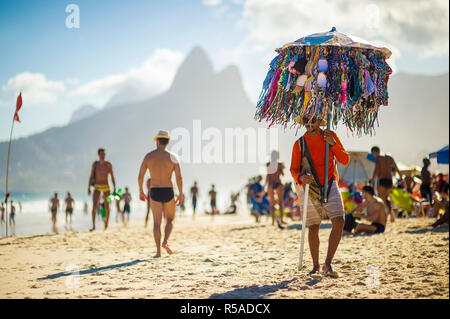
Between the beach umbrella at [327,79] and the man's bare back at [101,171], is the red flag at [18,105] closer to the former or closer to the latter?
the man's bare back at [101,171]

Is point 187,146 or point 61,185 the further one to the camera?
point 187,146

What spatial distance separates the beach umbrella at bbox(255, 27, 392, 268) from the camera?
3.85 meters

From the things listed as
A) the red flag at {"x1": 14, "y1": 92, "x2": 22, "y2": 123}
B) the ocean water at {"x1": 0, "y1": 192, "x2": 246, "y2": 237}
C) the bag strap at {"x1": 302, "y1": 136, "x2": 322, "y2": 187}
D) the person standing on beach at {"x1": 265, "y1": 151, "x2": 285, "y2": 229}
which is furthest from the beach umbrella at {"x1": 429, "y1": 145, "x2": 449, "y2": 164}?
the ocean water at {"x1": 0, "y1": 192, "x2": 246, "y2": 237}

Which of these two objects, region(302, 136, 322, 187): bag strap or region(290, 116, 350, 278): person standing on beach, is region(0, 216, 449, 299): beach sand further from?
region(302, 136, 322, 187): bag strap

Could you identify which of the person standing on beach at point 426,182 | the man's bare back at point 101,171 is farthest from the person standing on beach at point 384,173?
the man's bare back at point 101,171

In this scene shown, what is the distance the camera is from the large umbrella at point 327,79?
3850mm

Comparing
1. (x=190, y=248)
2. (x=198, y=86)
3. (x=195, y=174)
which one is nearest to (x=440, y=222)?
(x=190, y=248)

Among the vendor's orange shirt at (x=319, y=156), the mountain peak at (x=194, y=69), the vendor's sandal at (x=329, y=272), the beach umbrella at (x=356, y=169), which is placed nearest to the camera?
the vendor's sandal at (x=329, y=272)

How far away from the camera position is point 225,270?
4438 millimetres

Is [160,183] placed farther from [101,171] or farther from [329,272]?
[101,171]

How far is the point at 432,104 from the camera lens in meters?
124

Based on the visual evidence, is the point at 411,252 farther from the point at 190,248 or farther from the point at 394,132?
the point at 394,132

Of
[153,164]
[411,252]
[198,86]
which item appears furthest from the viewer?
[198,86]
